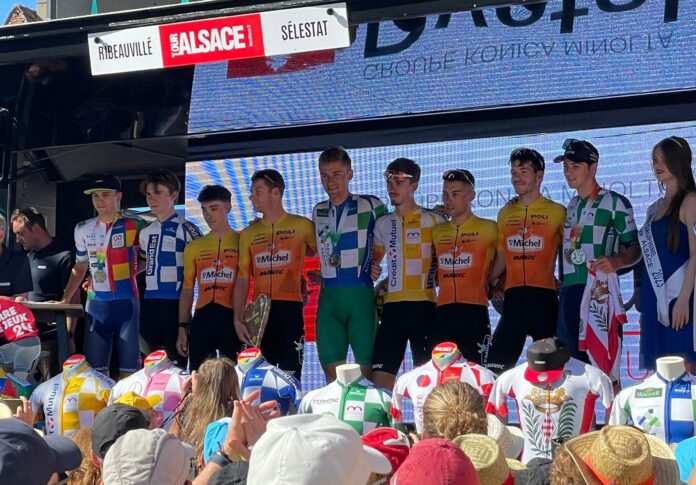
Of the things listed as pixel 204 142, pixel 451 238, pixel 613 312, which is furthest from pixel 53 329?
pixel 613 312

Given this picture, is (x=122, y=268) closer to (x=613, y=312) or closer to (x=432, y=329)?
(x=432, y=329)

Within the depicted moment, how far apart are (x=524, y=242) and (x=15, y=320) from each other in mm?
3686

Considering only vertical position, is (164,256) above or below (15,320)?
above

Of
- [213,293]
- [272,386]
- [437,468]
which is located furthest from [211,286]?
[437,468]

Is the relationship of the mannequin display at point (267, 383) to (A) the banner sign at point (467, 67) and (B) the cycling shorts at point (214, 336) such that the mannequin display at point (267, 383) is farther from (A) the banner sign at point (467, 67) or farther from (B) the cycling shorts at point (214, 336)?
(A) the banner sign at point (467, 67)

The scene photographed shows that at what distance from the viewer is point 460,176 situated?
774cm

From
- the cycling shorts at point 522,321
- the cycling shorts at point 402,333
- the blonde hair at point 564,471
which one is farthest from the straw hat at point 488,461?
the cycling shorts at point 402,333

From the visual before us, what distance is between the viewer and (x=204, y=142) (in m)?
9.30

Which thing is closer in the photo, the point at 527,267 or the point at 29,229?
the point at 527,267

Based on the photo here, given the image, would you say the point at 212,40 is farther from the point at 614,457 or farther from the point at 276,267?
the point at 614,457

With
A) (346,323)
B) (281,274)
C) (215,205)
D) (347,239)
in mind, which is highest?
(215,205)

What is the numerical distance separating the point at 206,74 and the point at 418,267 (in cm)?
268

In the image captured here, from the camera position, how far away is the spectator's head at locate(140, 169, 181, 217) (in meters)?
8.59

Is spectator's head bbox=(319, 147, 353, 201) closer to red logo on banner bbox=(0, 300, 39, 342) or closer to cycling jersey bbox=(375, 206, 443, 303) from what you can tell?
cycling jersey bbox=(375, 206, 443, 303)
